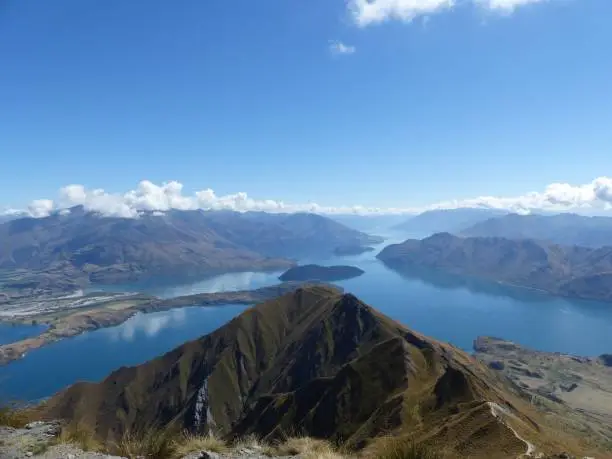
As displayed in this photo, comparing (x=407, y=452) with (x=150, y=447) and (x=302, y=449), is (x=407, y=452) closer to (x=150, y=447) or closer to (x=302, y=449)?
(x=302, y=449)

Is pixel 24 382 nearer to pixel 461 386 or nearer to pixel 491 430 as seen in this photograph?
pixel 461 386

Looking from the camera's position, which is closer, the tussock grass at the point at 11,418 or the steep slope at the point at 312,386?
the tussock grass at the point at 11,418

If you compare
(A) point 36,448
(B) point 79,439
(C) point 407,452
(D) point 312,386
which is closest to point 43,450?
(A) point 36,448

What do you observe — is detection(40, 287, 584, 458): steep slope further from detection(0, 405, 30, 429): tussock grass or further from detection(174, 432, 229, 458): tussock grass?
detection(0, 405, 30, 429): tussock grass

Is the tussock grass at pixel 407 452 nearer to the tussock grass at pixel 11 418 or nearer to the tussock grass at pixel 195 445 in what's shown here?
the tussock grass at pixel 195 445

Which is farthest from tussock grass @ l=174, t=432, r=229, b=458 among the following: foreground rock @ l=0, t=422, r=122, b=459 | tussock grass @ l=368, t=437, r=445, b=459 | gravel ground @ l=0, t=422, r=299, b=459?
tussock grass @ l=368, t=437, r=445, b=459

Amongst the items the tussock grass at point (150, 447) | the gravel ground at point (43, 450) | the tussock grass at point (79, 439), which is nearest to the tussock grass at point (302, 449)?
the gravel ground at point (43, 450)

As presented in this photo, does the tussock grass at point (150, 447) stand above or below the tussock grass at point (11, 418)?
above
